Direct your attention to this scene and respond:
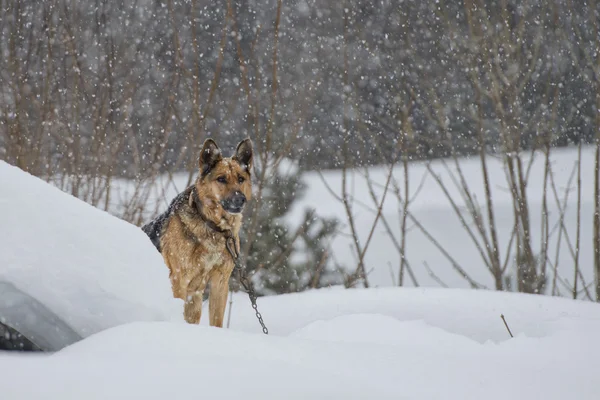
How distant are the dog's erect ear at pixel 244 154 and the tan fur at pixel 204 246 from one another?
0.09 meters

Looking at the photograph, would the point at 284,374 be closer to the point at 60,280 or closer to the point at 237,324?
the point at 60,280

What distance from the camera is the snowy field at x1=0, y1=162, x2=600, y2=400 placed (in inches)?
68.4

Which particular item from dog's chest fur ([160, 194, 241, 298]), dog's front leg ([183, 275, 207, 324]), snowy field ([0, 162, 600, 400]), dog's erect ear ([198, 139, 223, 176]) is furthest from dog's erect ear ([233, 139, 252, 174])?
snowy field ([0, 162, 600, 400])

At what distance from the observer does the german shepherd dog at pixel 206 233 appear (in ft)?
13.2

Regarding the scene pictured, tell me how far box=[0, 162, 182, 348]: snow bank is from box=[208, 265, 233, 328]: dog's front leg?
1.76 metres

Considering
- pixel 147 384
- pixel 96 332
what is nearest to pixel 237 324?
pixel 96 332

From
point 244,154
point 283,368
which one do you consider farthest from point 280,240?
point 283,368

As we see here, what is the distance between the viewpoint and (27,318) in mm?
1956

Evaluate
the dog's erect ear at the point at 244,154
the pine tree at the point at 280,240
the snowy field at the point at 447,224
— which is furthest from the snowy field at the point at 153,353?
the snowy field at the point at 447,224

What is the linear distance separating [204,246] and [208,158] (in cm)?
59

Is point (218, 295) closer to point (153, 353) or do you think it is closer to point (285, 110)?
point (153, 353)

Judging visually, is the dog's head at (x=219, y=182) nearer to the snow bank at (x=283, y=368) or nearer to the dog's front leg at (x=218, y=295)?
the dog's front leg at (x=218, y=295)

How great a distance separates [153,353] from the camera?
1.86 metres

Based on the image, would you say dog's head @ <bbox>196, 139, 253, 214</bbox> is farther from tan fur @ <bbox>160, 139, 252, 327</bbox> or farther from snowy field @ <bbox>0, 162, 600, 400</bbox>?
snowy field @ <bbox>0, 162, 600, 400</bbox>
